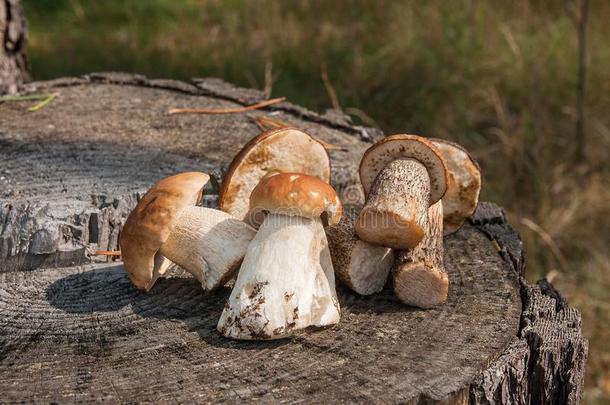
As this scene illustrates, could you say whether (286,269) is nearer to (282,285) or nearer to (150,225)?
(282,285)

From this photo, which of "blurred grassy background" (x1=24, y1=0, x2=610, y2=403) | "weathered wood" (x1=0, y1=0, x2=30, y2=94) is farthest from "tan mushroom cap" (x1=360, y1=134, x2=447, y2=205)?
"weathered wood" (x1=0, y1=0, x2=30, y2=94)

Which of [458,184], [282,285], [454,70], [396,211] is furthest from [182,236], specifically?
[454,70]

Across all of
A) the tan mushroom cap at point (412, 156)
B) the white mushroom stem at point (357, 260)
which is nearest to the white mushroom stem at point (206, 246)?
the white mushroom stem at point (357, 260)

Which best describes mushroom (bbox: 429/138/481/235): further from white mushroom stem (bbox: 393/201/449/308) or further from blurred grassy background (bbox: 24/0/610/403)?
blurred grassy background (bbox: 24/0/610/403)

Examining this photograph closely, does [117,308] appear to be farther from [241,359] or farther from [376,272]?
[376,272]

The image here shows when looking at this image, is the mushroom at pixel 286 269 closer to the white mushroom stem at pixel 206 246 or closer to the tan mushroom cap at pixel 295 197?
the tan mushroom cap at pixel 295 197

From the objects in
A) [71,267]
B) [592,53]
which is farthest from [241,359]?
[592,53]
